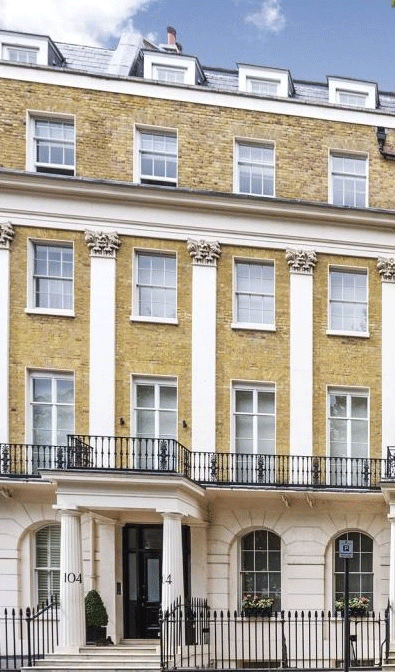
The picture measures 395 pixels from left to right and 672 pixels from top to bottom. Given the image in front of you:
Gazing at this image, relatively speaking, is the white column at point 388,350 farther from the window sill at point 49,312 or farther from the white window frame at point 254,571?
the window sill at point 49,312

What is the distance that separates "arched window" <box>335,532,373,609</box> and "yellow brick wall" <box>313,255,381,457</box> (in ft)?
6.82

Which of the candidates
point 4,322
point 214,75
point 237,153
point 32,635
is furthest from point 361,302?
point 32,635

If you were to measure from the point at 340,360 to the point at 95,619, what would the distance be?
27.9 feet

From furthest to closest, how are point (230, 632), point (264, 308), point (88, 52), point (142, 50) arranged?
point (88, 52) → point (142, 50) → point (264, 308) → point (230, 632)

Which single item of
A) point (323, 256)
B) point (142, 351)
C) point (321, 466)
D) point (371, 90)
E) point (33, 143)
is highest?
point (371, 90)

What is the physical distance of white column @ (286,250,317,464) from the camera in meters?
24.2

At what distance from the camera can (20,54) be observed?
25297 mm

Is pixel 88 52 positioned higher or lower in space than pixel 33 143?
higher

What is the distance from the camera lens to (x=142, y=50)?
26453mm

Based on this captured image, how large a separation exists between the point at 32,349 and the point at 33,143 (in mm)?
4891

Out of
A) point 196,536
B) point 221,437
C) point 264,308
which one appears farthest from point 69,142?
point 196,536

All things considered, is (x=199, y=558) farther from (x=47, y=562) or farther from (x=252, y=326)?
(x=252, y=326)

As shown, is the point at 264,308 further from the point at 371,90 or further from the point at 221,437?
the point at 371,90

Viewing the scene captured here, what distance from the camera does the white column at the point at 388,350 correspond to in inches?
973
